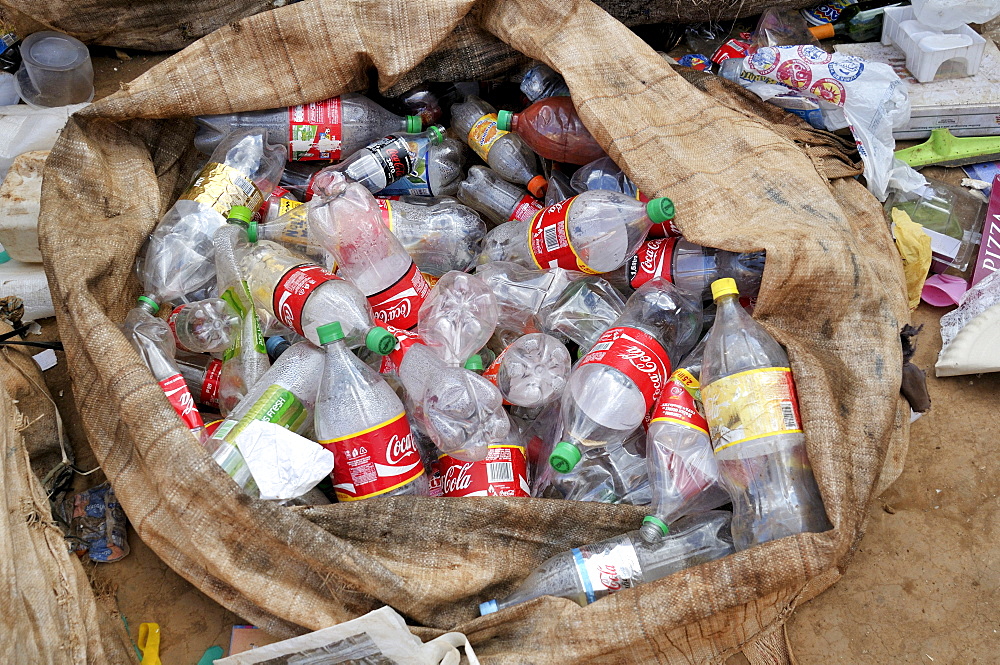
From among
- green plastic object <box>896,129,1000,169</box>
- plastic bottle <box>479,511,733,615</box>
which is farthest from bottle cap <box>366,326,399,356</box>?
green plastic object <box>896,129,1000,169</box>

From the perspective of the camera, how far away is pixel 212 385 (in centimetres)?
200

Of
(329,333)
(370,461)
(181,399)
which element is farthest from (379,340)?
(181,399)

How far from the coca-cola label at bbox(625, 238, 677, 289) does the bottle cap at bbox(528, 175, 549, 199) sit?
42 cm

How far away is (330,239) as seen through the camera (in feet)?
6.84

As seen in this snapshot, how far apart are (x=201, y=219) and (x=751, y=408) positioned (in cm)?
150

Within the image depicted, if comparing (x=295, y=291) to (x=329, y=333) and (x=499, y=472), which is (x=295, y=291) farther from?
(x=499, y=472)

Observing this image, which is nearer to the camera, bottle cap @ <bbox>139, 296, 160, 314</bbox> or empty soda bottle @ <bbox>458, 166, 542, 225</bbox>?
bottle cap @ <bbox>139, 296, 160, 314</bbox>

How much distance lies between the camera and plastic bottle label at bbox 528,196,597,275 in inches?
81.6

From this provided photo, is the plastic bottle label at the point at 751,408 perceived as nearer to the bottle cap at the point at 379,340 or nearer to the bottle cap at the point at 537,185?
the bottle cap at the point at 379,340

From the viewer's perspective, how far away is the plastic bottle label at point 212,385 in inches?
78.6

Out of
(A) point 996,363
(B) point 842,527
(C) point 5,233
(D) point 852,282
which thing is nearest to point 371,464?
(B) point 842,527

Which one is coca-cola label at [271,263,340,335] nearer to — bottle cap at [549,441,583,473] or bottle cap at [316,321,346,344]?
bottle cap at [316,321,346,344]

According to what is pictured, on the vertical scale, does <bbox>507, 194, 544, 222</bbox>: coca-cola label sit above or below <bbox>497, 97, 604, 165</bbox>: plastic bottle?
below

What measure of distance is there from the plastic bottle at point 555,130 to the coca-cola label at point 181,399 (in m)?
1.21
